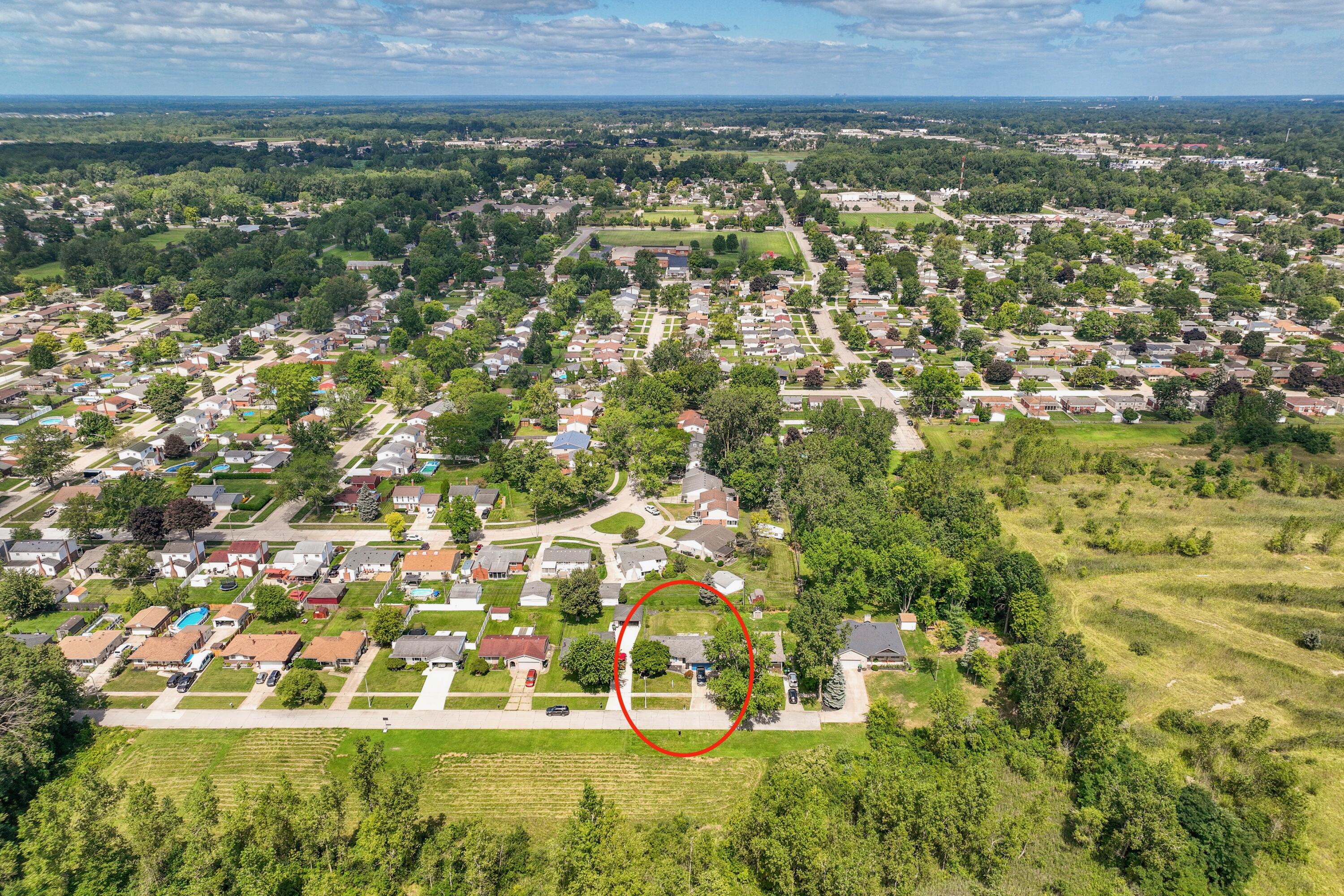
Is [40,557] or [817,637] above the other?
[817,637]

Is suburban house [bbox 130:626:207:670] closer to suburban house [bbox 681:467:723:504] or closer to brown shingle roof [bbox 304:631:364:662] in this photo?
brown shingle roof [bbox 304:631:364:662]

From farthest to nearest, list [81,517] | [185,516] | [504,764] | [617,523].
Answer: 1. [617,523]
2. [185,516]
3. [81,517]
4. [504,764]

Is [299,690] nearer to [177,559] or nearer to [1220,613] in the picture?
[177,559]

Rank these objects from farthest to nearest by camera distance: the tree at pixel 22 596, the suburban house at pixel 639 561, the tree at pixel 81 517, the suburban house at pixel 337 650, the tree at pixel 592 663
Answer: the tree at pixel 81 517, the suburban house at pixel 639 561, the tree at pixel 22 596, the suburban house at pixel 337 650, the tree at pixel 592 663

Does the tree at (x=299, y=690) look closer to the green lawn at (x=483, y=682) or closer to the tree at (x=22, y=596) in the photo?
the green lawn at (x=483, y=682)

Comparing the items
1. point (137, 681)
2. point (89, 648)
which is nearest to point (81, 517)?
point (89, 648)

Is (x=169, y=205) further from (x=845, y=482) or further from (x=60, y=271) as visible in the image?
(x=845, y=482)

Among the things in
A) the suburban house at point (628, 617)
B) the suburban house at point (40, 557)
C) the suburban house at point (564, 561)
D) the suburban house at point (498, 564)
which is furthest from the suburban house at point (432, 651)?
the suburban house at point (40, 557)

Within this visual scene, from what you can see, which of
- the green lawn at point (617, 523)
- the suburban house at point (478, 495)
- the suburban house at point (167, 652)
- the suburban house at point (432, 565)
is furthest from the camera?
the suburban house at point (478, 495)
